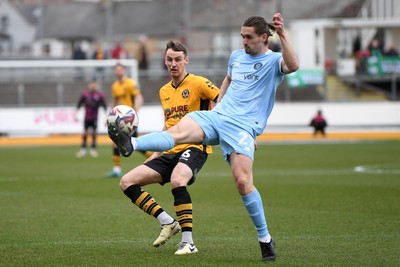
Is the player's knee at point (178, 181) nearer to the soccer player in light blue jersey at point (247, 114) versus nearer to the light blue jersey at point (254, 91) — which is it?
the soccer player in light blue jersey at point (247, 114)

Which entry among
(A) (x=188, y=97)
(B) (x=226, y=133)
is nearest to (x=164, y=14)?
(A) (x=188, y=97)

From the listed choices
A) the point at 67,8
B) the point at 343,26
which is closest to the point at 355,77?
the point at 343,26

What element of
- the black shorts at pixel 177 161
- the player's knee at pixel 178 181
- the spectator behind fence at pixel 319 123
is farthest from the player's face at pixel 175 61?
the spectator behind fence at pixel 319 123

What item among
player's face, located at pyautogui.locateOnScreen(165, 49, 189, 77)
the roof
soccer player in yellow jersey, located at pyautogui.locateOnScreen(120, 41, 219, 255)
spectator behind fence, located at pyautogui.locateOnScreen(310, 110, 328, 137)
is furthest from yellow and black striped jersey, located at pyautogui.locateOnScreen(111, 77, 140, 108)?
the roof

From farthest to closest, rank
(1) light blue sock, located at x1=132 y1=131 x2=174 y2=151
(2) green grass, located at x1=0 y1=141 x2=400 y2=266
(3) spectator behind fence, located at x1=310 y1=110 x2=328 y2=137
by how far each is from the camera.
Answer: (3) spectator behind fence, located at x1=310 y1=110 x2=328 y2=137
(2) green grass, located at x1=0 y1=141 x2=400 y2=266
(1) light blue sock, located at x1=132 y1=131 x2=174 y2=151

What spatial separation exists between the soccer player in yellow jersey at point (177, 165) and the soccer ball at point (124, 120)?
1526 mm

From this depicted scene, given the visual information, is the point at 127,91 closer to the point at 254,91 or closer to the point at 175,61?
the point at 175,61

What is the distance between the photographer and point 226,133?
9.02 m

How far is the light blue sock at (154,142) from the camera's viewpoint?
838 cm

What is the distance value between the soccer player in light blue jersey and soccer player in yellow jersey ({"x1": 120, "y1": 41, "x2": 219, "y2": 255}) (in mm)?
790

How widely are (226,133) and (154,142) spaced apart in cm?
86

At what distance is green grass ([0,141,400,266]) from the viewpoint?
9.44m

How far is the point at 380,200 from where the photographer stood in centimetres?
1489

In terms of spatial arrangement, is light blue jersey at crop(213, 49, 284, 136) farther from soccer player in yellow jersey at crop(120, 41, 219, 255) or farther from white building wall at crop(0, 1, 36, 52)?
white building wall at crop(0, 1, 36, 52)
